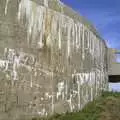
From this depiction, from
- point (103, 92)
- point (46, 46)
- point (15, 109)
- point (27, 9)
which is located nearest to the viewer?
point (15, 109)

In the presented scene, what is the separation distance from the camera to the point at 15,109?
9062mm

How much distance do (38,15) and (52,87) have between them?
6.96 feet

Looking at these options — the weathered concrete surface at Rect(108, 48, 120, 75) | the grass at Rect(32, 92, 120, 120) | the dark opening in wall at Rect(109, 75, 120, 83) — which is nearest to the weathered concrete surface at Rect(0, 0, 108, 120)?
the grass at Rect(32, 92, 120, 120)

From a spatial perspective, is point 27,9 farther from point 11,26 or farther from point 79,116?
point 79,116

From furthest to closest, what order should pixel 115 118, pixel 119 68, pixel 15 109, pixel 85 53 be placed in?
pixel 119 68 → pixel 85 53 → pixel 115 118 → pixel 15 109

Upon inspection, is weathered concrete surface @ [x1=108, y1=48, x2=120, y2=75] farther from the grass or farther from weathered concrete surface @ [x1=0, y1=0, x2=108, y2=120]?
weathered concrete surface @ [x1=0, y1=0, x2=108, y2=120]

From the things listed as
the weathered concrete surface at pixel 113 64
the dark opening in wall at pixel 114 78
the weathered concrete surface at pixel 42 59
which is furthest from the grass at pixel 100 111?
the dark opening in wall at pixel 114 78

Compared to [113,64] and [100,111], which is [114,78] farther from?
[100,111]

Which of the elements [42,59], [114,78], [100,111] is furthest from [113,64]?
[42,59]

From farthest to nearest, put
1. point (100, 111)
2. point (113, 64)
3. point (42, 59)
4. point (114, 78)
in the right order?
1. point (114, 78)
2. point (113, 64)
3. point (100, 111)
4. point (42, 59)

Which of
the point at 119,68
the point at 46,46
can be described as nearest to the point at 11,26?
the point at 46,46

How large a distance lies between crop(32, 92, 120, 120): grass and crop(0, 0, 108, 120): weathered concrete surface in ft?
0.81

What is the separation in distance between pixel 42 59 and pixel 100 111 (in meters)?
3.28

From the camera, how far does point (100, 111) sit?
12344mm
